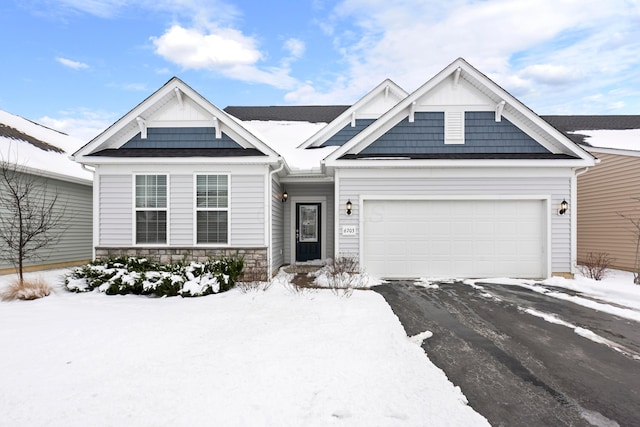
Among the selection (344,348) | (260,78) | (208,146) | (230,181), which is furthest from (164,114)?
(260,78)

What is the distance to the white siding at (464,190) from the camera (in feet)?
28.5

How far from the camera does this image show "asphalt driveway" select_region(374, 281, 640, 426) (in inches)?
111

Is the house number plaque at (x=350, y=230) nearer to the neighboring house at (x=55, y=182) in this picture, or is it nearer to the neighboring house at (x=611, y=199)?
the neighboring house at (x=611, y=199)

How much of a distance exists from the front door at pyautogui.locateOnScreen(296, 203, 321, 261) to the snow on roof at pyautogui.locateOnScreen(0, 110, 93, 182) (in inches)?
304

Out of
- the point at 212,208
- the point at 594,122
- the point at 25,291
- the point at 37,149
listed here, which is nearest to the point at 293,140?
the point at 212,208

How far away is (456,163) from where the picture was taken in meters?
8.61

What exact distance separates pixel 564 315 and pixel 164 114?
10184 mm

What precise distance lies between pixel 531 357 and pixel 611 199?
32.5ft

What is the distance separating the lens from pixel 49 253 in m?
10.6

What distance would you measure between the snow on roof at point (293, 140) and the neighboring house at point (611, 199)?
9043mm

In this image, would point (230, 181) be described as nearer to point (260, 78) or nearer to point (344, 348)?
point (344, 348)

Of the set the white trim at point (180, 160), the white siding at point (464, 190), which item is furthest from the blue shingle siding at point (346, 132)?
the white trim at point (180, 160)

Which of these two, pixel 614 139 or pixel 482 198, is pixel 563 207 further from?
pixel 614 139

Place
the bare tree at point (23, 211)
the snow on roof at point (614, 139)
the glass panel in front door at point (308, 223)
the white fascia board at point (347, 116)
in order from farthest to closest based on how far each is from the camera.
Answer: the white fascia board at point (347, 116) → the glass panel in front door at point (308, 223) → the snow on roof at point (614, 139) → the bare tree at point (23, 211)
